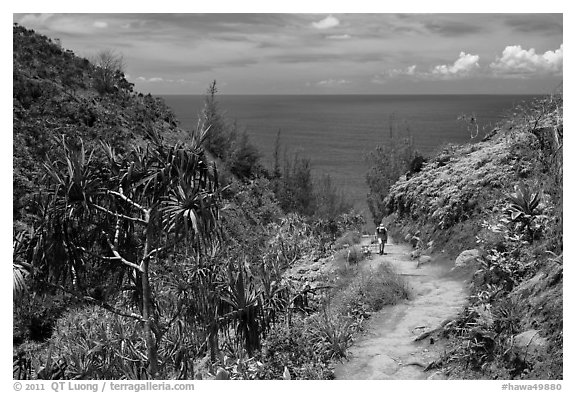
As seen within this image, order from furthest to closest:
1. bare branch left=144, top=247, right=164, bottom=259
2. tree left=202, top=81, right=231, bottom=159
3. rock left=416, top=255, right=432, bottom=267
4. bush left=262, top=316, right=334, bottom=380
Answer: tree left=202, top=81, right=231, bottom=159 → rock left=416, top=255, right=432, bottom=267 → bush left=262, top=316, right=334, bottom=380 → bare branch left=144, top=247, right=164, bottom=259

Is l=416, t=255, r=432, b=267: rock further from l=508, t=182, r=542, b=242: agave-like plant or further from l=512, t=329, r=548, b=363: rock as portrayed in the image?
l=512, t=329, r=548, b=363: rock

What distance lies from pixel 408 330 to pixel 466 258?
2668mm

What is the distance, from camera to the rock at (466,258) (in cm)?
1084

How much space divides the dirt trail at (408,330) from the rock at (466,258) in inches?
13.0

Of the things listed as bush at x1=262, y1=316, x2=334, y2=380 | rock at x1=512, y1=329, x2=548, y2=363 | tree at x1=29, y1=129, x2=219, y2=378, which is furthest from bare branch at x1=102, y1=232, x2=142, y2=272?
rock at x1=512, y1=329, x2=548, y2=363

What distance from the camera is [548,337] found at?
271 inches

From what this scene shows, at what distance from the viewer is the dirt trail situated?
26.5 ft

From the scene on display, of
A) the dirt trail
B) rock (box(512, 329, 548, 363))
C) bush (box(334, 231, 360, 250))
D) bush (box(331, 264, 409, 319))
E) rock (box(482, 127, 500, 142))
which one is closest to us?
rock (box(512, 329, 548, 363))

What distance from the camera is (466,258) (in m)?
11.1

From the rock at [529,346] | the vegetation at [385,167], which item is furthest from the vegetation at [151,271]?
the vegetation at [385,167]

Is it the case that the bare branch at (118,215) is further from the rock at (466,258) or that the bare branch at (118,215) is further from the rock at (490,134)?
the rock at (490,134)

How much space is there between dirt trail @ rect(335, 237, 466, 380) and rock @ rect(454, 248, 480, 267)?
33 centimetres

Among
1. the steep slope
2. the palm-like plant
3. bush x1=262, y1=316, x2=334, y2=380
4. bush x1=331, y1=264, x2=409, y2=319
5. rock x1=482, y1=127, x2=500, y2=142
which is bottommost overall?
bush x1=262, y1=316, x2=334, y2=380
